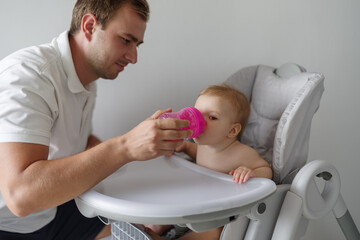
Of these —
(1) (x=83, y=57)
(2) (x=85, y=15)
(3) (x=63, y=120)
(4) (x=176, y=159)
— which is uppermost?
(2) (x=85, y=15)

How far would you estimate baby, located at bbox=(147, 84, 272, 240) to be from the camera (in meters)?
1.06

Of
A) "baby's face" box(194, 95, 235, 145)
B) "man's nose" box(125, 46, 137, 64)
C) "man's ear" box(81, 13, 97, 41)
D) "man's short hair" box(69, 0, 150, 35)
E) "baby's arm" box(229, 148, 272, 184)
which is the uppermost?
"man's short hair" box(69, 0, 150, 35)

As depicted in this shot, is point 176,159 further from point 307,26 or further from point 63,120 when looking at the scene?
point 307,26

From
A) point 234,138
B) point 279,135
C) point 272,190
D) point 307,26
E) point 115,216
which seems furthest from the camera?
point 307,26

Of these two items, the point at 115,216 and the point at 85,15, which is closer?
the point at 115,216

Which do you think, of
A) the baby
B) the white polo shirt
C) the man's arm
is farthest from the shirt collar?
the baby

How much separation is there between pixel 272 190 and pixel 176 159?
380mm

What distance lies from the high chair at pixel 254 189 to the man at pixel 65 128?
0.29 feet

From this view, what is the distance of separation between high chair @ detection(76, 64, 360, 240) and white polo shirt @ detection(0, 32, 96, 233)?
25 centimetres

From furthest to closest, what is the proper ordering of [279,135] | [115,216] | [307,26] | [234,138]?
[307,26], [234,138], [279,135], [115,216]

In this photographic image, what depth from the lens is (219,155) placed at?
3.71 feet

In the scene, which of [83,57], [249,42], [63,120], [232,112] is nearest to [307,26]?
[249,42]

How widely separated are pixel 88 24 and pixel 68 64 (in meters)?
0.16

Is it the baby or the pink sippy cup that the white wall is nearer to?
the baby
